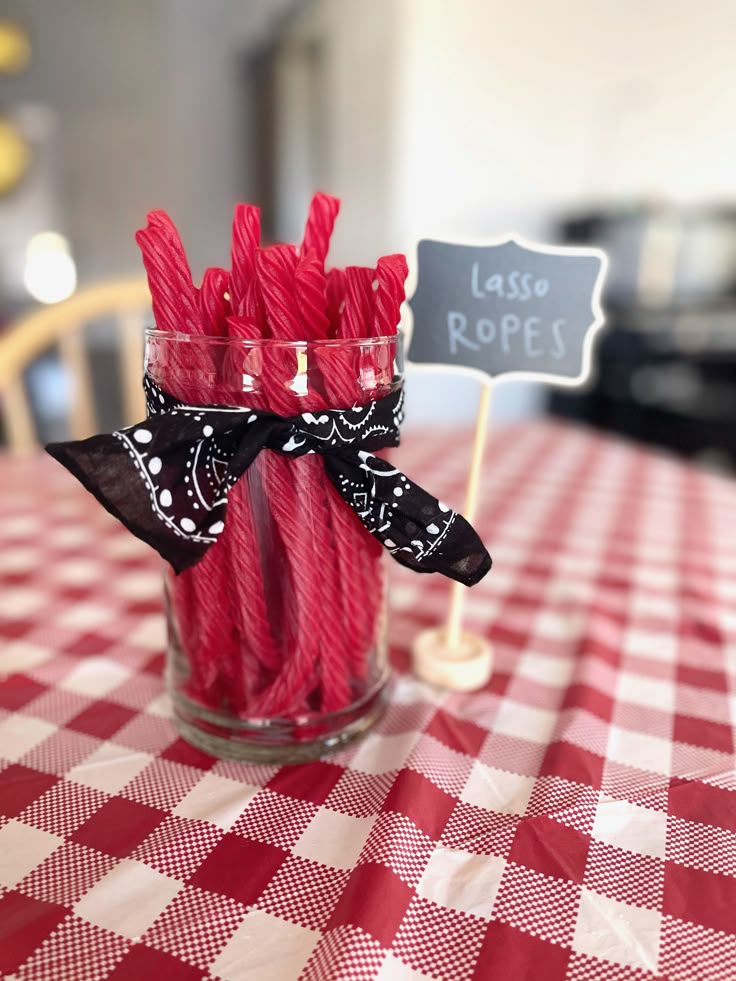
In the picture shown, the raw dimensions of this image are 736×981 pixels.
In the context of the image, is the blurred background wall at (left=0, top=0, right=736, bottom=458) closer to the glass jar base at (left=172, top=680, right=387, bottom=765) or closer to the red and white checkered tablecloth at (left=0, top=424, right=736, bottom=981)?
the red and white checkered tablecloth at (left=0, top=424, right=736, bottom=981)

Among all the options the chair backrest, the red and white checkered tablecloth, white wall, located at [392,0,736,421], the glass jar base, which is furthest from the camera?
white wall, located at [392,0,736,421]

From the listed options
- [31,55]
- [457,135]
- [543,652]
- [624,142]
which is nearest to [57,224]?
[31,55]

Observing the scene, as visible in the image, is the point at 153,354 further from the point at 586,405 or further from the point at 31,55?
the point at 31,55

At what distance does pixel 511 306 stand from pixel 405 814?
35 centimetres

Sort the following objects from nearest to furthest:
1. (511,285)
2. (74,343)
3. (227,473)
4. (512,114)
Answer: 1. (227,473)
2. (511,285)
3. (74,343)
4. (512,114)

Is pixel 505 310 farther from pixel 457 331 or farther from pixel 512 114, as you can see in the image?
pixel 512 114

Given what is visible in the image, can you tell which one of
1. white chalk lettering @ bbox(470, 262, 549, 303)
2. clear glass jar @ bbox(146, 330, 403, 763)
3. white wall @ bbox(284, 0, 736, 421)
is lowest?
clear glass jar @ bbox(146, 330, 403, 763)

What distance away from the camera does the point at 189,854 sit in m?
0.38

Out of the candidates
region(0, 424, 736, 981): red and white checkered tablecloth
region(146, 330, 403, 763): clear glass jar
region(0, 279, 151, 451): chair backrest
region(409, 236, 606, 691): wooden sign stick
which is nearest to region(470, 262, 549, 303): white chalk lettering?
region(409, 236, 606, 691): wooden sign stick

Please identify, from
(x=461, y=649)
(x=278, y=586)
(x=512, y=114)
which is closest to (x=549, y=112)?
(x=512, y=114)

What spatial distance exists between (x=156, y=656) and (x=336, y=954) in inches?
12.4

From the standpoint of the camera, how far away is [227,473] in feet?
1.20

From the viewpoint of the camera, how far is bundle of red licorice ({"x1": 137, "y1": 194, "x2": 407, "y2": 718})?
0.38 m

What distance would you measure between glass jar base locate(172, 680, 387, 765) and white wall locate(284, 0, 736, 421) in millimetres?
2353
